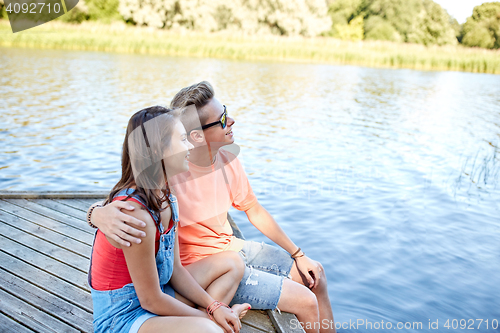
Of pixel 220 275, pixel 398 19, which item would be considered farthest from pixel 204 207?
pixel 398 19

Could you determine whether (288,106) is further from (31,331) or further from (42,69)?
(31,331)

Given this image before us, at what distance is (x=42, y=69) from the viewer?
15281 mm

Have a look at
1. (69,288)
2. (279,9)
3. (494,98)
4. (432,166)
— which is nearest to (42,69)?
(432,166)

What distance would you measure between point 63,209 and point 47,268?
105 cm

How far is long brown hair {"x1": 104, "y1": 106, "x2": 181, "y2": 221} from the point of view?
156 cm

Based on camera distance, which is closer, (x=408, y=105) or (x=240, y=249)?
(x=240, y=249)

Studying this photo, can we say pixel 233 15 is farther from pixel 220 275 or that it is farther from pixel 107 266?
pixel 107 266

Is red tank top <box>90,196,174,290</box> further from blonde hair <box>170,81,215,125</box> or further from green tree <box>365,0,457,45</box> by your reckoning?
green tree <box>365,0,457,45</box>

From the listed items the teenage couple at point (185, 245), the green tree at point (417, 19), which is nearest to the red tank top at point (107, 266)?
the teenage couple at point (185, 245)

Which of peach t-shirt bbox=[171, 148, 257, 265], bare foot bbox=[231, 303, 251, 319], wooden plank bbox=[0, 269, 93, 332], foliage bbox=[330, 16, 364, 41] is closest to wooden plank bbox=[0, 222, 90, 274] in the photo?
wooden plank bbox=[0, 269, 93, 332]

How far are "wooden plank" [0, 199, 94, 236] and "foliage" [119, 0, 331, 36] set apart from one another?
3329 centimetres

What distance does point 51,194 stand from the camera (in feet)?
12.3

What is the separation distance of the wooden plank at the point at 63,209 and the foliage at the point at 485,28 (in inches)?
1822

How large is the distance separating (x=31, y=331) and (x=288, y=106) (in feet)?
35.2
